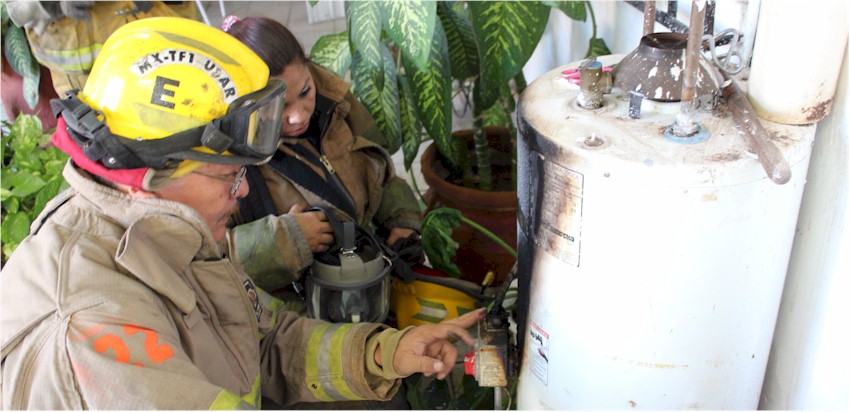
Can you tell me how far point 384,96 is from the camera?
2080 millimetres

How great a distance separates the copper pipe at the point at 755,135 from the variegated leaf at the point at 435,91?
0.96 metres

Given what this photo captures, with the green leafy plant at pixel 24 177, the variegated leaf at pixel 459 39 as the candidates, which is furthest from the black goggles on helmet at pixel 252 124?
the green leafy plant at pixel 24 177

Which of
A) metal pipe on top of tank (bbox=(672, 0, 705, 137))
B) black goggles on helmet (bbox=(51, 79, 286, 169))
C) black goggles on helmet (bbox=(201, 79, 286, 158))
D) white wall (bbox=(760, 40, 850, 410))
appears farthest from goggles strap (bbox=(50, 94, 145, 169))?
white wall (bbox=(760, 40, 850, 410))

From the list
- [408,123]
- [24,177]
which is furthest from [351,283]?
[24,177]

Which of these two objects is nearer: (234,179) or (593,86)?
(593,86)

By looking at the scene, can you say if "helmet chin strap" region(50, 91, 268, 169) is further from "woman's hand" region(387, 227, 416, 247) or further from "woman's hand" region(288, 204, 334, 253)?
"woman's hand" region(387, 227, 416, 247)

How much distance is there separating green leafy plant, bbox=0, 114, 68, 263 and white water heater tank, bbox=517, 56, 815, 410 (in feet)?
5.21

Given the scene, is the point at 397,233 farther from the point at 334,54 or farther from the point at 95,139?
the point at 95,139

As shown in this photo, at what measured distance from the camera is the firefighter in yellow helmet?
3.15 ft

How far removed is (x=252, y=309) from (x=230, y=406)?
352 mm

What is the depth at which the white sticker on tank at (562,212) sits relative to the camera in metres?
1.05

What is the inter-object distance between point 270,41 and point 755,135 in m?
1.09

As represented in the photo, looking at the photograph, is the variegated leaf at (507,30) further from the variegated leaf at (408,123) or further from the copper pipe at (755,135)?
the copper pipe at (755,135)

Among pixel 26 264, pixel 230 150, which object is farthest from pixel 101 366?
pixel 230 150
